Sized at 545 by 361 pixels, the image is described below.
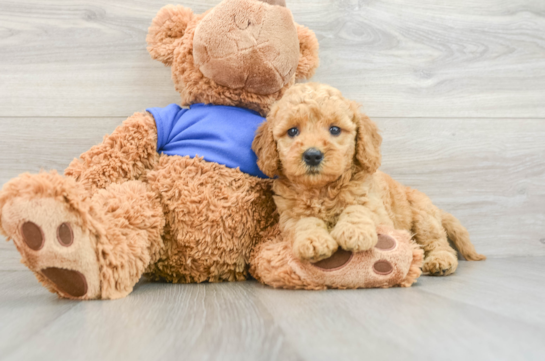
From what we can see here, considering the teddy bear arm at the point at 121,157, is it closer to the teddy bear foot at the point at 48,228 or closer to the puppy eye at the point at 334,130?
the teddy bear foot at the point at 48,228

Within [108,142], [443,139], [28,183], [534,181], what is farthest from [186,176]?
[534,181]

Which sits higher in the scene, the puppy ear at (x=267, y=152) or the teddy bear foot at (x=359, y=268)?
the puppy ear at (x=267, y=152)

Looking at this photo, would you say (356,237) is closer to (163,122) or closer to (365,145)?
(365,145)

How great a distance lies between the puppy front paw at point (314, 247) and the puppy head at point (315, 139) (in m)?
0.14

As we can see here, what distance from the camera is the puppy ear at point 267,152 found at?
41.3 inches

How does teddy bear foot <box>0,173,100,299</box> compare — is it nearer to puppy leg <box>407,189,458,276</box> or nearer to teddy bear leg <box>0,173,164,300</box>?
teddy bear leg <box>0,173,164,300</box>

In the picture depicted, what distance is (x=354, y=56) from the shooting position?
149 cm

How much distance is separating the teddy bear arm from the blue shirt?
1.3 inches

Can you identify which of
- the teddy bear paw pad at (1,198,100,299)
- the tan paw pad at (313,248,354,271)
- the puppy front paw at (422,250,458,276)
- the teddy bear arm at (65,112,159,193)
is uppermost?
the teddy bear arm at (65,112,159,193)

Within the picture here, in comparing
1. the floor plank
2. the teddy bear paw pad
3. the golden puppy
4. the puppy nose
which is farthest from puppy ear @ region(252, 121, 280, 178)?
the teddy bear paw pad

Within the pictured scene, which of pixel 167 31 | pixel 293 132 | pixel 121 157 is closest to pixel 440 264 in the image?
pixel 293 132

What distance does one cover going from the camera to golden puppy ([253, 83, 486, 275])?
940 millimetres

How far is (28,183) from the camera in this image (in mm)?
810

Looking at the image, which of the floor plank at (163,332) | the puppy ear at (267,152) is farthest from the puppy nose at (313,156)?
the floor plank at (163,332)
